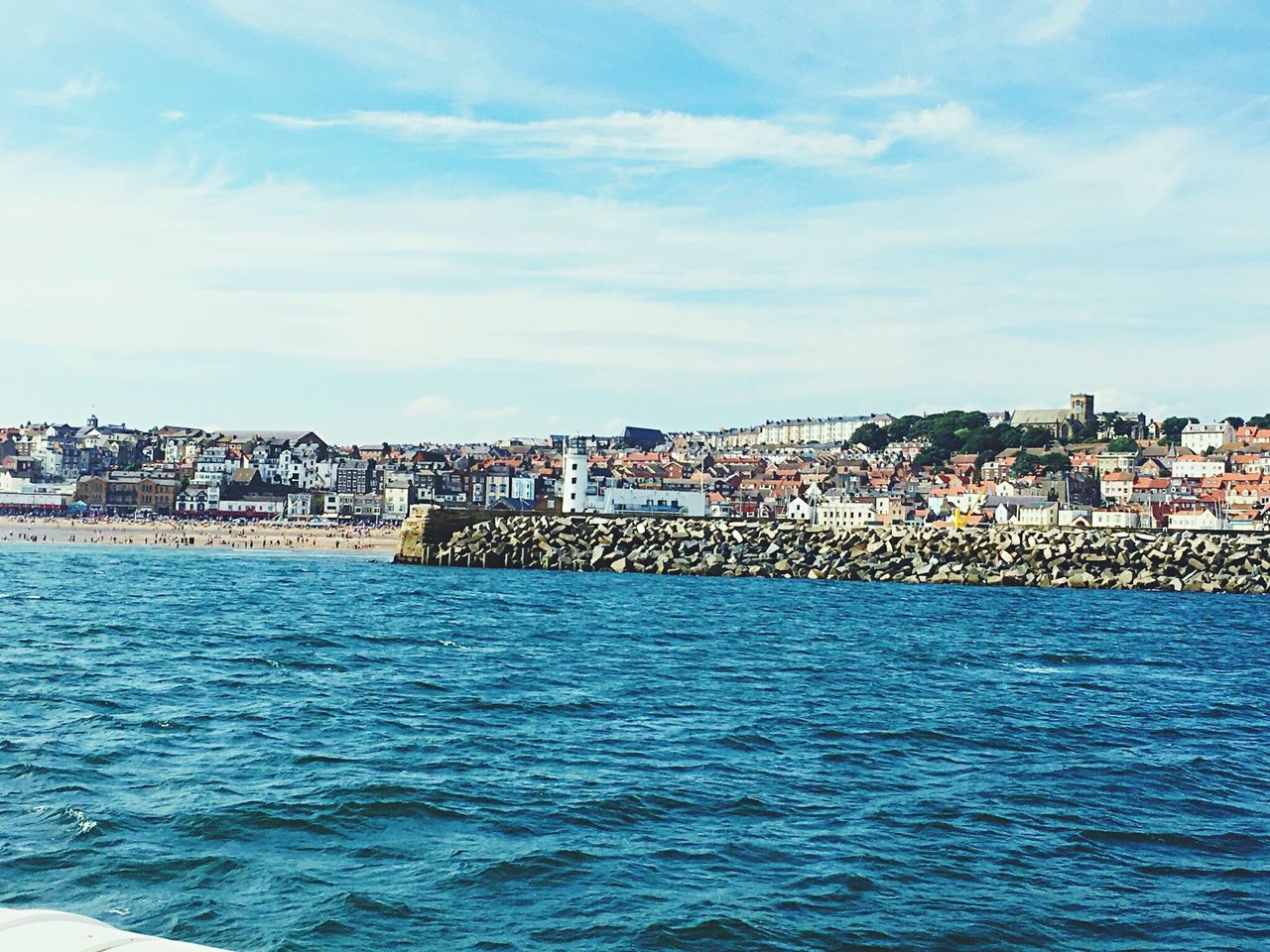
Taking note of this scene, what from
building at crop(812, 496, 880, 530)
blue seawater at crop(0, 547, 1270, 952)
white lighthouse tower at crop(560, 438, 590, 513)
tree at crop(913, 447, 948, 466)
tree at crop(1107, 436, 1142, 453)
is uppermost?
tree at crop(1107, 436, 1142, 453)

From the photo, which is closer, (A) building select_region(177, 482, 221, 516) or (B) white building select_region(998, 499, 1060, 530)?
(B) white building select_region(998, 499, 1060, 530)

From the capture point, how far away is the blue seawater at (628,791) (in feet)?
31.7

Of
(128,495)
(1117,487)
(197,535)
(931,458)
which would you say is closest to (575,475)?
(197,535)

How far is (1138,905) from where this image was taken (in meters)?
10.3

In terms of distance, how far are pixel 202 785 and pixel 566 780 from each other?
12.5ft

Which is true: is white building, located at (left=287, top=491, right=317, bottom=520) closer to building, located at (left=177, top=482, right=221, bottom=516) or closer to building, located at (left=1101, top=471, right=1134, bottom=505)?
building, located at (left=177, top=482, right=221, bottom=516)

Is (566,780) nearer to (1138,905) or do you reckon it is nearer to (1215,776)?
(1138,905)

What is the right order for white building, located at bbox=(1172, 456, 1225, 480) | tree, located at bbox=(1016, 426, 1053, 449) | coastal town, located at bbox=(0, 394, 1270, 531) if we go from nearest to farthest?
coastal town, located at bbox=(0, 394, 1270, 531), white building, located at bbox=(1172, 456, 1225, 480), tree, located at bbox=(1016, 426, 1053, 449)

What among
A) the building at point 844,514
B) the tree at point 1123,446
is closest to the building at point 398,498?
the building at point 844,514

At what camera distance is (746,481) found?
16512 cm

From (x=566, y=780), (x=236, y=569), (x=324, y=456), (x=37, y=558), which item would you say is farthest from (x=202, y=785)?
(x=324, y=456)

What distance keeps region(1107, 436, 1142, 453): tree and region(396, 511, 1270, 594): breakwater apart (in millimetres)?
119254

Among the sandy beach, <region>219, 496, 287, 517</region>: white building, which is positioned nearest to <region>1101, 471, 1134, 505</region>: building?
the sandy beach

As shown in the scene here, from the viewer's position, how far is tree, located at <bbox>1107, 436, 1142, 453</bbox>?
178 m
